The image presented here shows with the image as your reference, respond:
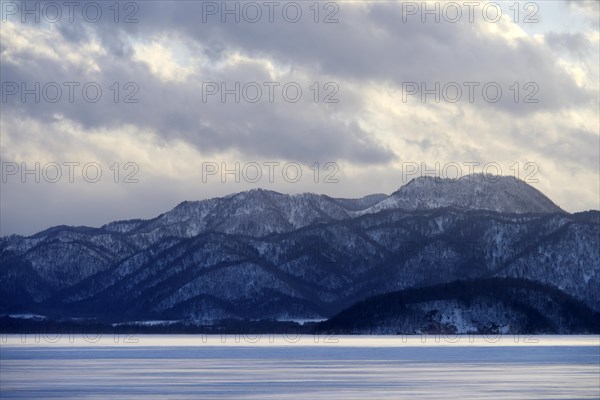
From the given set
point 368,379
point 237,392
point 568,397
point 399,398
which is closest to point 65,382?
point 237,392

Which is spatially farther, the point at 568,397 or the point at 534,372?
the point at 534,372

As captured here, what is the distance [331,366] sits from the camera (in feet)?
466

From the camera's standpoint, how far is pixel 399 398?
89312mm

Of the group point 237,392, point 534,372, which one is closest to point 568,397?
point 237,392

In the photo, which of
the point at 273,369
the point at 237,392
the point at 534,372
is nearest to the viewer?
the point at 237,392

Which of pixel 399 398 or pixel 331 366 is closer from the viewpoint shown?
pixel 399 398

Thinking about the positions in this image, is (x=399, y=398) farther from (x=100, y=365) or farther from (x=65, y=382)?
(x=100, y=365)

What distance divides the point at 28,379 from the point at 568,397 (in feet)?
181

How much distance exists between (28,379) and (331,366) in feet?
141

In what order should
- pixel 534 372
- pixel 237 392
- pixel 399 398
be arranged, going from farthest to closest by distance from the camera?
pixel 534 372
pixel 237 392
pixel 399 398

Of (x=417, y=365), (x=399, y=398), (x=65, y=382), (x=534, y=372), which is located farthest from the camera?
(x=417, y=365)

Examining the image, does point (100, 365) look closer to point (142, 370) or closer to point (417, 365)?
point (142, 370)

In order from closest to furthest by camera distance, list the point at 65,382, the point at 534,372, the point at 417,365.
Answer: the point at 65,382, the point at 534,372, the point at 417,365

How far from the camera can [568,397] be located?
294 feet
